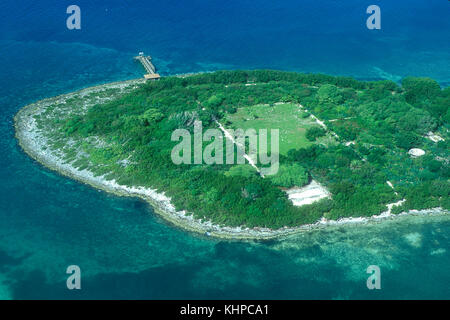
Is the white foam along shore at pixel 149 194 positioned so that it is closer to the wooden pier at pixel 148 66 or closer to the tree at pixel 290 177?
the tree at pixel 290 177

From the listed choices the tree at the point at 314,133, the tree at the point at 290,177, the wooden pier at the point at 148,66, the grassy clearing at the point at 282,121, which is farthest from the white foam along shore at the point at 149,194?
the tree at the point at 314,133

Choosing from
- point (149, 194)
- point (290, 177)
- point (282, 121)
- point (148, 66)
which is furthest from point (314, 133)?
point (148, 66)

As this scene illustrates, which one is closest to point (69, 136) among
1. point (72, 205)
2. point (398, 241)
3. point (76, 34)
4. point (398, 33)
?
point (72, 205)

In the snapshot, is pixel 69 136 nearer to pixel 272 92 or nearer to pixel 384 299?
pixel 272 92

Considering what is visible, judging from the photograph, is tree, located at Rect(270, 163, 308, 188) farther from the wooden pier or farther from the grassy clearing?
the wooden pier

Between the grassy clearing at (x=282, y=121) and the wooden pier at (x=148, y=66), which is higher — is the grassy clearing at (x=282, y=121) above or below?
below

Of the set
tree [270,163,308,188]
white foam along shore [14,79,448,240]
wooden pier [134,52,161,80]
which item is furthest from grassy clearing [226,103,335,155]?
wooden pier [134,52,161,80]

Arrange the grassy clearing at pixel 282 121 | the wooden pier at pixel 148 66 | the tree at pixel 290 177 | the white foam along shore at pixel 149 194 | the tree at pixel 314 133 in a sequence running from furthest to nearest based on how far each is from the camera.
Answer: the wooden pier at pixel 148 66 < the tree at pixel 314 133 < the grassy clearing at pixel 282 121 < the tree at pixel 290 177 < the white foam along shore at pixel 149 194
